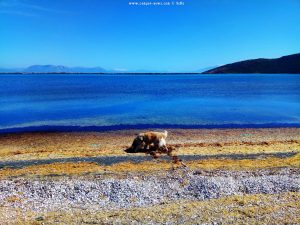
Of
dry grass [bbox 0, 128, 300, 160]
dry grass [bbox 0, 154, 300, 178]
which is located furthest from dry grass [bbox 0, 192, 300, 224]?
dry grass [bbox 0, 128, 300, 160]

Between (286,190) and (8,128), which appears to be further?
(8,128)

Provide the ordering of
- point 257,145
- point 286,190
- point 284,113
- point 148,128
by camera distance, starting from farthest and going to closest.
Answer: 1. point 284,113
2. point 148,128
3. point 257,145
4. point 286,190

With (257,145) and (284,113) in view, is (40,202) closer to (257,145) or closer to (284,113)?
(257,145)

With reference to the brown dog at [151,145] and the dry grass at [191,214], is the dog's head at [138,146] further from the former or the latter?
the dry grass at [191,214]

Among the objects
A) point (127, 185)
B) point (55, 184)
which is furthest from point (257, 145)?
point (55, 184)

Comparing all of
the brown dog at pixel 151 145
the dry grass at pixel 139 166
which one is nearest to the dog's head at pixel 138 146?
the brown dog at pixel 151 145

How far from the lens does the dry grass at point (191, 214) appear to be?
1304cm

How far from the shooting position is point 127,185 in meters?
16.9

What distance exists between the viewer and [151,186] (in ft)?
55.4

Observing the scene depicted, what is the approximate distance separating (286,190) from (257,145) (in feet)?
39.3

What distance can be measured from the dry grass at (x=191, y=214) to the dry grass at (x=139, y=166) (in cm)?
516

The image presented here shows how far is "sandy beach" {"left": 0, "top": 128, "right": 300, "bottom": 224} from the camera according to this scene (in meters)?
13.6

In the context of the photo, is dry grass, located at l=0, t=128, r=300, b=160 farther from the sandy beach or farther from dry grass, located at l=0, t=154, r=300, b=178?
dry grass, located at l=0, t=154, r=300, b=178

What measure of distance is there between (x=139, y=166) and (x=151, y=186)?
4.15 metres
